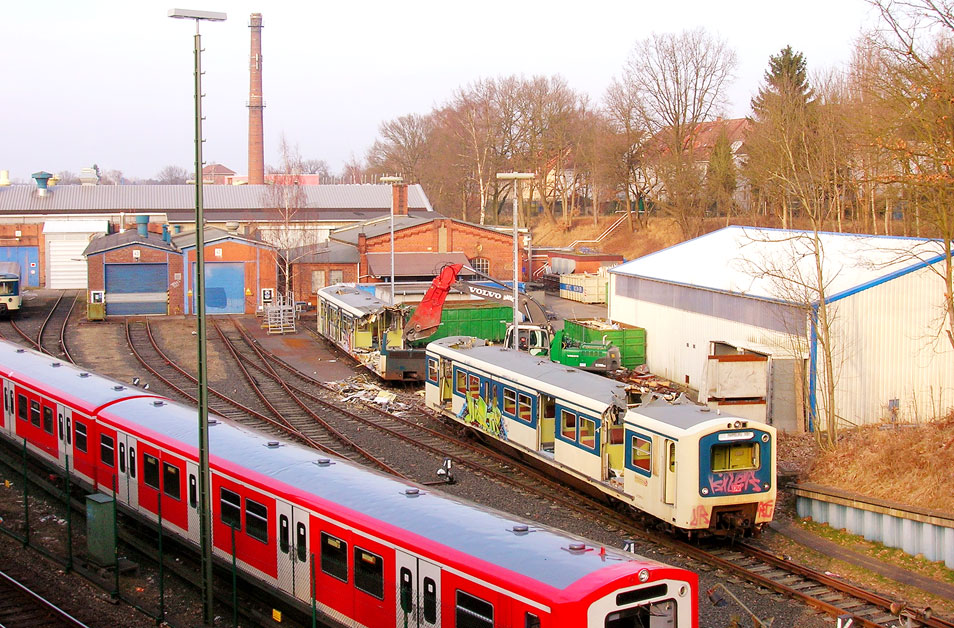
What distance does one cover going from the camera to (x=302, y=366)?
32594 millimetres

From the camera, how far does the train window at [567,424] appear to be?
54.6ft

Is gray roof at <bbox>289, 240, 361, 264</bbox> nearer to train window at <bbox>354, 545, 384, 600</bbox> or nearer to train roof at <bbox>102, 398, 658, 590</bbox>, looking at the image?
train roof at <bbox>102, 398, 658, 590</bbox>

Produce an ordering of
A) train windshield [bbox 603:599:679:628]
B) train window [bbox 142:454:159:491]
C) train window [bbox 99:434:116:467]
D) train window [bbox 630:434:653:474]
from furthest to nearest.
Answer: train window [bbox 99:434:116:467] < train window [bbox 630:434:653:474] < train window [bbox 142:454:159:491] < train windshield [bbox 603:599:679:628]

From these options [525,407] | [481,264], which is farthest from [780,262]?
[481,264]

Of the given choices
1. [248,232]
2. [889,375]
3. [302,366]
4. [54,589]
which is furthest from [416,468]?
[248,232]

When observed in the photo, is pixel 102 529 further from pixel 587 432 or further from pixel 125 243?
pixel 125 243

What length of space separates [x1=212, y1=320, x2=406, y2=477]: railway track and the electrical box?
6.07m

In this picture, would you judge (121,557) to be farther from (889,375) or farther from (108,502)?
(889,375)

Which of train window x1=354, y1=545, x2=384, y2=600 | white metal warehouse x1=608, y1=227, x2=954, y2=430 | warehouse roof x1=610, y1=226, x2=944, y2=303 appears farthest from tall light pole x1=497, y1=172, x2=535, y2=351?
train window x1=354, y1=545, x2=384, y2=600

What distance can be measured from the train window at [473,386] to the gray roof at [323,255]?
1110 inches

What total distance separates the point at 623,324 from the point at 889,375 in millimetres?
11602

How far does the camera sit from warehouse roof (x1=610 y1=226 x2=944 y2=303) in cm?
2267

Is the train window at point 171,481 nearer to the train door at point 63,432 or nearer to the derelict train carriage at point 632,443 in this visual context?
the train door at point 63,432

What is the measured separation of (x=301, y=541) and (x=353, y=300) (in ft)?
74.6
